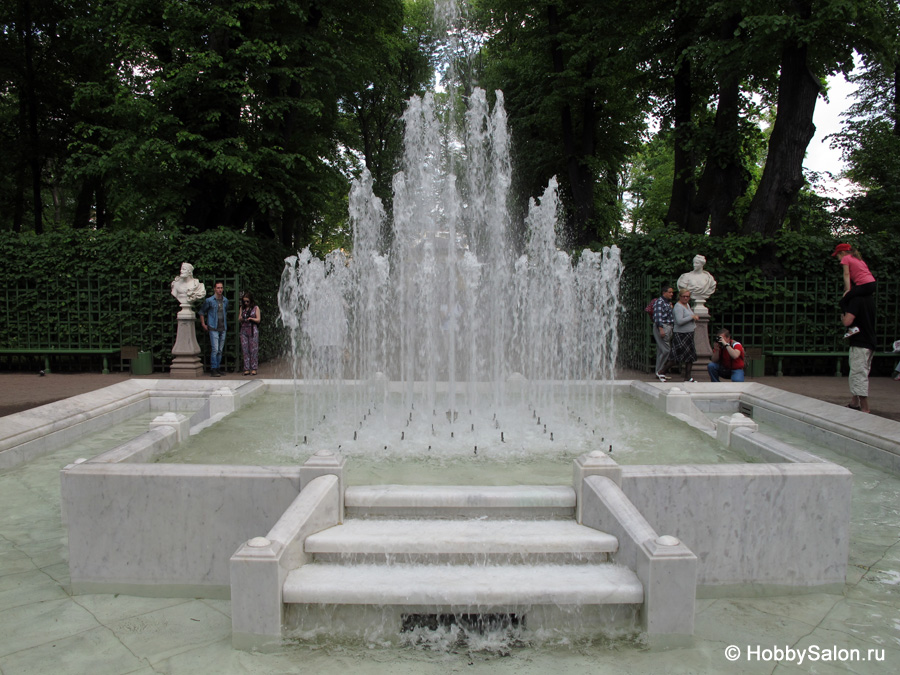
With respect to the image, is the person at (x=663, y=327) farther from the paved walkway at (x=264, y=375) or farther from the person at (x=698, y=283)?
the person at (x=698, y=283)

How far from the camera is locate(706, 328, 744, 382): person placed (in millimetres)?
9914

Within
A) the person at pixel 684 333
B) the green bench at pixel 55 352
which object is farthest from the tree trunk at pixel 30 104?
the person at pixel 684 333

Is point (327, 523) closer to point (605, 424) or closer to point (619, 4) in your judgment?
point (605, 424)

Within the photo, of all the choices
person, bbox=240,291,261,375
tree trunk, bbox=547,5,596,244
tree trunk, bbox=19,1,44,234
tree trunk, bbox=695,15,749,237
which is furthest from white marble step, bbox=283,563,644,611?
tree trunk, bbox=19,1,44,234

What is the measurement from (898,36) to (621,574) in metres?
14.6

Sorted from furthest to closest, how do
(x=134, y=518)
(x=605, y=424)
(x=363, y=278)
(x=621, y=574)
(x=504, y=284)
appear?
(x=363, y=278) → (x=504, y=284) → (x=605, y=424) → (x=134, y=518) → (x=621, y=574)

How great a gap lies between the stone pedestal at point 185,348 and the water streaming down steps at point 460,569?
9.23m

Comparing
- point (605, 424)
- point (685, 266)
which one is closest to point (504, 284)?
point (605, 424)

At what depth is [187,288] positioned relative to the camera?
1211 centimetres

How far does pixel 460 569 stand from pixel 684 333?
8640mm

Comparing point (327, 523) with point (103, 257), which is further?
point (103, 257)

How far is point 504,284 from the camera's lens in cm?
977

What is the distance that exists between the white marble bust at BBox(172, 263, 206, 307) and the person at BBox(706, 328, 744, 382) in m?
9.33

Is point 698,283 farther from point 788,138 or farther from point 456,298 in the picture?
point 456,298
